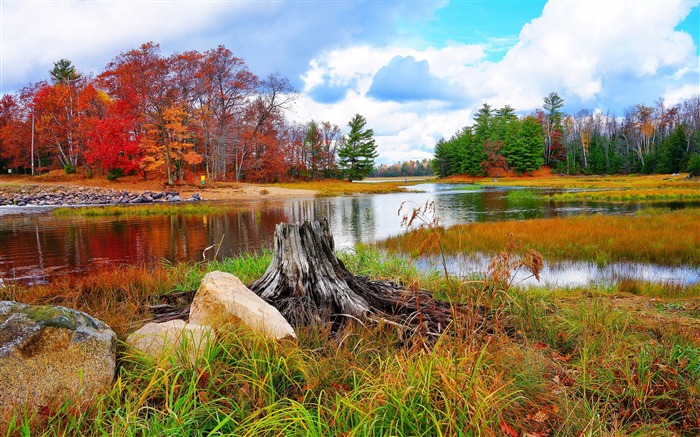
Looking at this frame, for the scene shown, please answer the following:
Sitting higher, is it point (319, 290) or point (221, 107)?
point (221, 107)

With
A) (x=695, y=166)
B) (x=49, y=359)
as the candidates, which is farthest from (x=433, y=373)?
(x=695, y=166)

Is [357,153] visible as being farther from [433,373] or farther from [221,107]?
[433,373]

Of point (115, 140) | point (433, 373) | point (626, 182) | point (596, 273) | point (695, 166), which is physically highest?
point (115, 140)

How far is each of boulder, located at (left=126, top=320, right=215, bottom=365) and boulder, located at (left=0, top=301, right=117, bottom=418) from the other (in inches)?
11.5

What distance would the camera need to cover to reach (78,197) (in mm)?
32844

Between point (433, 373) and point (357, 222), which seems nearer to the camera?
point (433, 373)

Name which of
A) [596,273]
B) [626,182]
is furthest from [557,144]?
[596,273]

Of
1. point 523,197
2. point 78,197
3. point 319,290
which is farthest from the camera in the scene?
point 523,197

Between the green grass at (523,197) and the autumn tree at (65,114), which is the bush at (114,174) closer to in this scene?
the autumn tree at (65,114)

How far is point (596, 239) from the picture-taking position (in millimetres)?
11984

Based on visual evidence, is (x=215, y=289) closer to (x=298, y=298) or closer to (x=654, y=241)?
(x=298, y=298)

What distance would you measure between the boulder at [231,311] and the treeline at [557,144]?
74334 millimetres

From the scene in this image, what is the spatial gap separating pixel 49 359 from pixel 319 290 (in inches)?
97.5

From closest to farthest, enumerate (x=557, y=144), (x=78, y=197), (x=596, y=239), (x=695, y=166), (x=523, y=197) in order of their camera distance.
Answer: (x=596, y=239), (x=78, y=197), (x=523, y=197), (x=695, y=166), (x=557, y=144)
